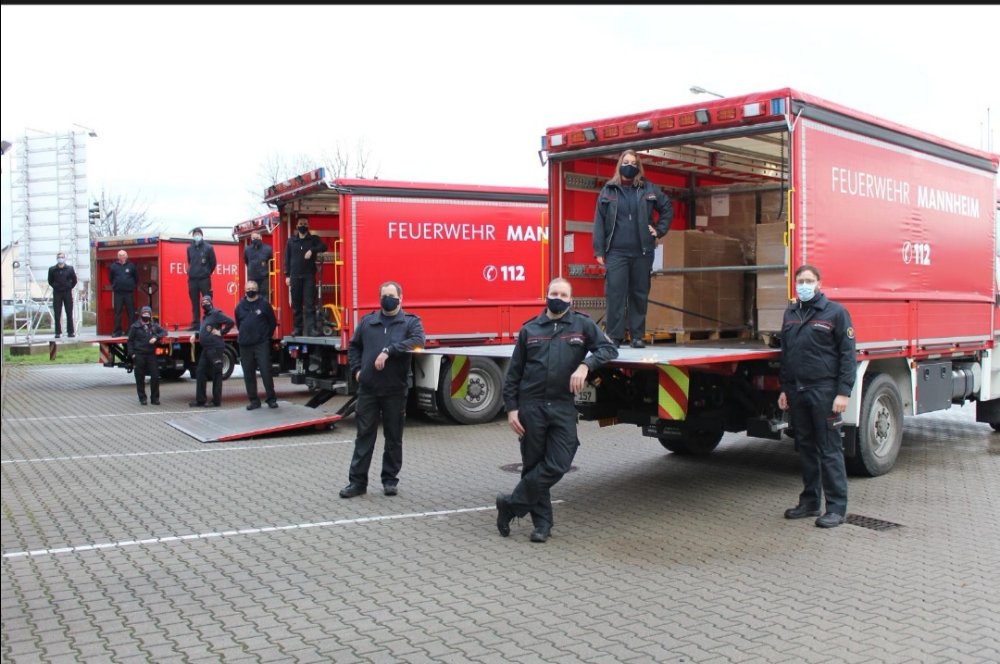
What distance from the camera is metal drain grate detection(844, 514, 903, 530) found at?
22.3ft

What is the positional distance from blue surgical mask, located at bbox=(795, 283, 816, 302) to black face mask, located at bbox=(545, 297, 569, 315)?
72.9 inches

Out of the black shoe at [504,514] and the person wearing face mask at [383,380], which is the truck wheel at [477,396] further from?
the black shoe at [504,514]

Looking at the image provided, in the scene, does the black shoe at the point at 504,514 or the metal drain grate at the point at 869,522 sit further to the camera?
the metal drain grate at the point at 869,522

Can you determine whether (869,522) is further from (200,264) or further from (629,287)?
(200,264)

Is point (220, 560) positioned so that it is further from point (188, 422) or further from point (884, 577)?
point (188, 422)

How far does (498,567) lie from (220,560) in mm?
1819

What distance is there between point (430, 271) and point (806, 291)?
6825 millimetres

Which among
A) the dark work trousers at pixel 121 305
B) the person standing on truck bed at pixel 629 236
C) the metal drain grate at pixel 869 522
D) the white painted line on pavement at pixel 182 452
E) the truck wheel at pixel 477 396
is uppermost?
the person standing on truck bed at pixel 629 236

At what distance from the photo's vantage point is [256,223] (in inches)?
659

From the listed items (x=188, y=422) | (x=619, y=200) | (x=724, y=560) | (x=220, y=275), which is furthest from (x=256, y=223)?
(x=724, y=560)

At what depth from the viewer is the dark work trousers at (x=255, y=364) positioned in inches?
498

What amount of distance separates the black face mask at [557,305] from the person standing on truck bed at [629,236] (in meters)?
2.06

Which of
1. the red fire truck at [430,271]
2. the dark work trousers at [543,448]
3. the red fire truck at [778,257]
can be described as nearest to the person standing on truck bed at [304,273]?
the red fire truck at [430,271]

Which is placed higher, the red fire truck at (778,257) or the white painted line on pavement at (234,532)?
the red fire truck at (778,257)
